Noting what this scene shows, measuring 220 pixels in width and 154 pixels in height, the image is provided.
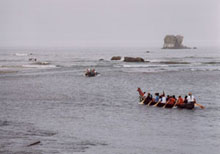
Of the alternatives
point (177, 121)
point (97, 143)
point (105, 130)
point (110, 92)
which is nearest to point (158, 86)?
point (110, 92)

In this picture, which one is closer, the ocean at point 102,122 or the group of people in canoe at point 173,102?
the ocean at point 102,122

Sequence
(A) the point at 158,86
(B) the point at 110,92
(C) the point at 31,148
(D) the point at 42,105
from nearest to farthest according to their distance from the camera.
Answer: (C) the point at 31,148, (D) the point at 42,105, (B) the point at 110,92, (A) the point at 158,86

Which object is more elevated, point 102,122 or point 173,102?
point 173,102

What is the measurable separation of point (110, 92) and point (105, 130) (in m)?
23.6

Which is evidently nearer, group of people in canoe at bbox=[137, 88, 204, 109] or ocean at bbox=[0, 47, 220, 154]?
ocean at bbox=[0, 47, 220, 154]

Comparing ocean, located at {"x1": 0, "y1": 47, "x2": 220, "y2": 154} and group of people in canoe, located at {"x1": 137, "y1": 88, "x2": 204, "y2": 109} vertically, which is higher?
group of people in canoe, located at {"x1": 137, "y1": 88, "x2": 204, "y2": 109}

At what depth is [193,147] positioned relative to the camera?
24.3 meters

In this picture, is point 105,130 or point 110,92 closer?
point 105,130

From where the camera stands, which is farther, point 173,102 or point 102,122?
point 173,102

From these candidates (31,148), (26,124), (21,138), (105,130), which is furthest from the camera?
(26,124)

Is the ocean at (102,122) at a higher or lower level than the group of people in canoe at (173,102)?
lower

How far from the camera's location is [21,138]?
2650 cm

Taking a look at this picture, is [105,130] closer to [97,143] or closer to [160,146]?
[97,143]

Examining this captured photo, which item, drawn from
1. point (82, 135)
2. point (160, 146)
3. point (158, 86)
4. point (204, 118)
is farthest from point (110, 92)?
point (160, 146)
